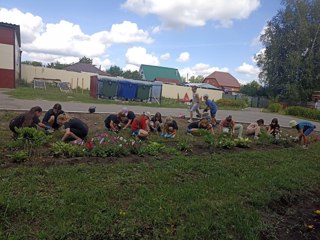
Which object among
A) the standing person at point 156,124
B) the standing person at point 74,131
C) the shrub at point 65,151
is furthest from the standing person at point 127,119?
the shrub at point 65,151

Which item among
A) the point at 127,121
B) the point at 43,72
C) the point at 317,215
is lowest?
the point at 317,215

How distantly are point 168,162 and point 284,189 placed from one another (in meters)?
2.19

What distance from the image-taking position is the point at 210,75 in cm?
7250

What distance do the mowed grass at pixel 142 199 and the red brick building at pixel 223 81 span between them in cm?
6376

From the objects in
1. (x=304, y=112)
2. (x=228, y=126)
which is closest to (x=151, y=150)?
(x=228, y=126)

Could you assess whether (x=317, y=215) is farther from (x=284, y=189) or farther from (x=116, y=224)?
A: (x=116, y=224)

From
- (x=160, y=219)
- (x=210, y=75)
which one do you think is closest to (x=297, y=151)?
(x=160, y=219)

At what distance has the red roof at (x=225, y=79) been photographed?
227 feet

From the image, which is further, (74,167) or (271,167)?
(271,167)

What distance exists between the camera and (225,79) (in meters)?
71.2

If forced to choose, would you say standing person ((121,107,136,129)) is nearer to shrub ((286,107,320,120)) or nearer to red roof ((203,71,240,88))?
shrub ((286,107,320,120))

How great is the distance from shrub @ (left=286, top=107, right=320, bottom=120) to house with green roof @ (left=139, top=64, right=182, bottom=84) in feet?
124

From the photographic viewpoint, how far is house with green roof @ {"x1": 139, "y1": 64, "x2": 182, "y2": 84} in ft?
208

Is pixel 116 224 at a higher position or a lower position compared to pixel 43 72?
lower
